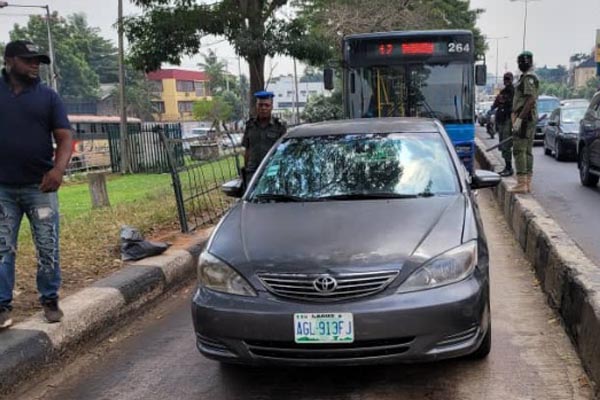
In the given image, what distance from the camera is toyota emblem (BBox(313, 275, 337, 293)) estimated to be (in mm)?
3328

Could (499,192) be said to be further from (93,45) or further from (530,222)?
(93,45)

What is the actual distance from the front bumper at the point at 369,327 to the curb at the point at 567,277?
69cm

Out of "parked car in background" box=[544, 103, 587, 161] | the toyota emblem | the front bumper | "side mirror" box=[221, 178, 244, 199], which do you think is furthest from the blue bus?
the toyota emblem

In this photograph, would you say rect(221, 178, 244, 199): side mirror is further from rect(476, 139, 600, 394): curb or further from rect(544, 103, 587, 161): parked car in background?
rect(544, 103, 587, 161): parked car in background

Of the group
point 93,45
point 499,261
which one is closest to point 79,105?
point 93,45

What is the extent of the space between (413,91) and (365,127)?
242 inches

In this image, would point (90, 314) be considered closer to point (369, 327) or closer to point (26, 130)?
point (26, 130)

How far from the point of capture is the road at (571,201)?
24.4 feet

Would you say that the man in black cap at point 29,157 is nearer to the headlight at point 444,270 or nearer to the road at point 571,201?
the headlight at point 444,270

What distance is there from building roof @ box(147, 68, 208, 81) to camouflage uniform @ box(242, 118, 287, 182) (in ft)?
277

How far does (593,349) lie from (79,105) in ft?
259

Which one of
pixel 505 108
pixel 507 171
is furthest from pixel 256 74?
pixel 507 171

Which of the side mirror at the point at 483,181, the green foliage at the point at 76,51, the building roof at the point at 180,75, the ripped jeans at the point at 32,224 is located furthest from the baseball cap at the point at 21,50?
the building roof at the point at 180,75

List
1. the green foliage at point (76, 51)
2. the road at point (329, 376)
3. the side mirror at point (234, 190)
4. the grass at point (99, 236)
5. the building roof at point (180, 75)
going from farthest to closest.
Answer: the building roof at point (180, 75) → the green foliage at point (76, 51) → the grass at point (99, 236) → the side mirror at point (234, 190) → the road at point (329, 376)
